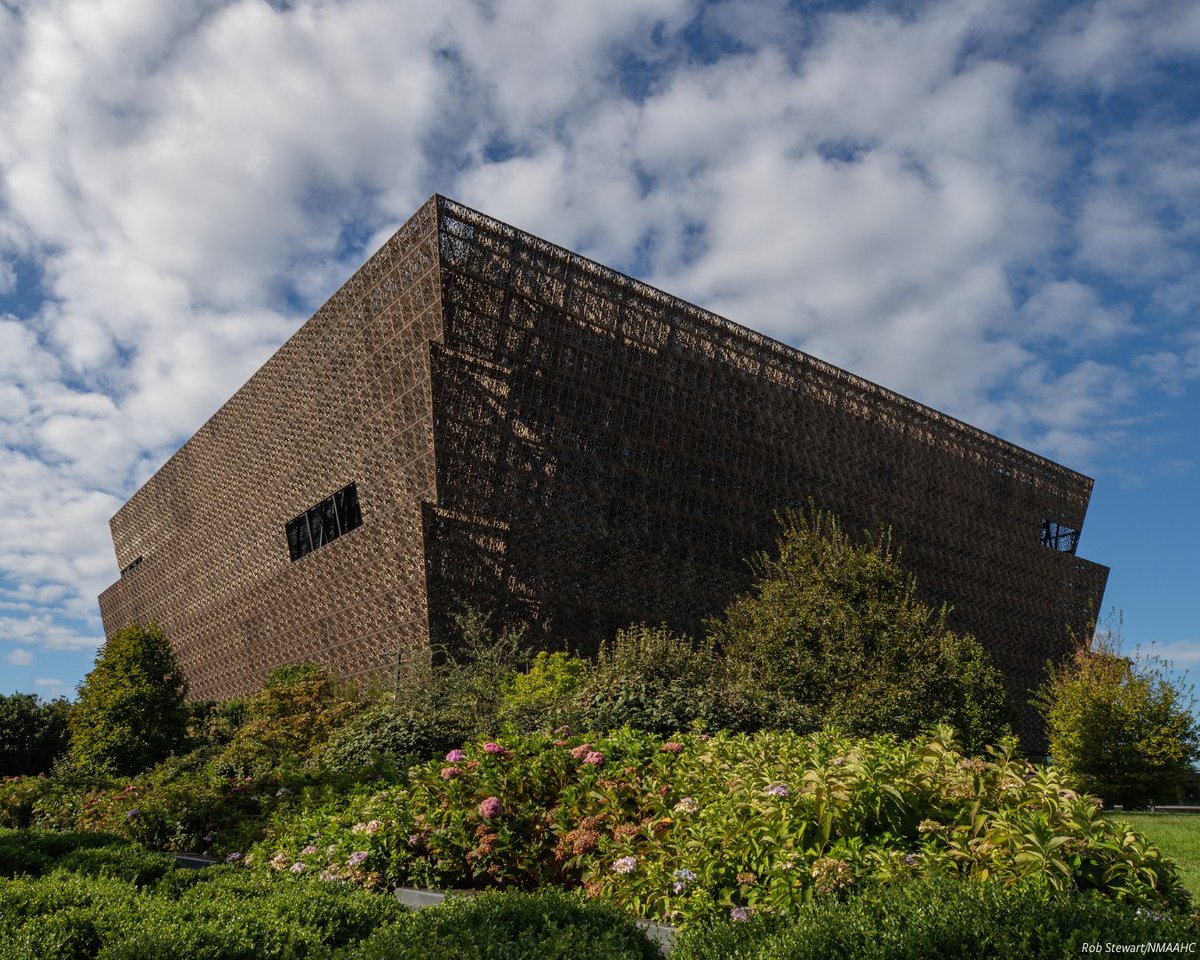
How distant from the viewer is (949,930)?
4098 mm

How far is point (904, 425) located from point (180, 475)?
42.6 metres

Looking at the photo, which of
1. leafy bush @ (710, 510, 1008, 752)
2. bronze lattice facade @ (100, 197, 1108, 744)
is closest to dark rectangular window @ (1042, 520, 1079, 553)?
bronze lattice facade @ (100, 197, 1108, 744)

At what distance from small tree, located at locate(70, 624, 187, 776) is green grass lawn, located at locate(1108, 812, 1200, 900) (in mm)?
22093

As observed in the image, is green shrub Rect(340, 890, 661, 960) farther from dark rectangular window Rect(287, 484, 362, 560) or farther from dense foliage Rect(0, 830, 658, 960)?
dark rectangular window Rect(287, 484, 362, 560)

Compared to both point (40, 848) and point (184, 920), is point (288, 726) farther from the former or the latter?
point (184, 920)

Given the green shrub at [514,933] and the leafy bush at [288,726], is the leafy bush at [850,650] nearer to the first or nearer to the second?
the leafy bush at [288,726]

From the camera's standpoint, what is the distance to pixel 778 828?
6.33 m

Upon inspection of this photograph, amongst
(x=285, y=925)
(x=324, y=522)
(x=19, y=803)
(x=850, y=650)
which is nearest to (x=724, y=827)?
(x=285, y=925)

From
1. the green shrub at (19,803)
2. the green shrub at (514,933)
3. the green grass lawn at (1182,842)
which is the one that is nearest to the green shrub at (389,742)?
the green shrub at (19,803)

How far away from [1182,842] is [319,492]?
1277 inches

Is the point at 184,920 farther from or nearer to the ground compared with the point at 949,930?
nearer to the ground

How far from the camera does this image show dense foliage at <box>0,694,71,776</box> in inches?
1348

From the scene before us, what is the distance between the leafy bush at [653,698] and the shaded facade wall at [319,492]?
16088mm

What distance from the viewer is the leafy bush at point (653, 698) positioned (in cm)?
1209
